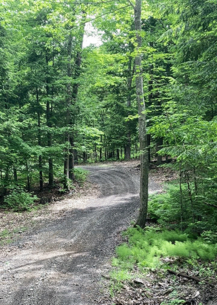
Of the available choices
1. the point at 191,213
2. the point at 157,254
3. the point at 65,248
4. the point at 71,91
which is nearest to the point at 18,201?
the point at 65,248

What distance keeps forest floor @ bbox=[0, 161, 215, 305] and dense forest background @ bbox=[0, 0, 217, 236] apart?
7.76 feet

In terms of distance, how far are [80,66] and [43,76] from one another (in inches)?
189

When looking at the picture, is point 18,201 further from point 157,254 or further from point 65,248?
point 157,254

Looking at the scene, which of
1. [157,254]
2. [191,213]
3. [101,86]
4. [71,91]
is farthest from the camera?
[71,91]

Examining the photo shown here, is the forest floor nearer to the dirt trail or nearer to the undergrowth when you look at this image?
the dirt trail

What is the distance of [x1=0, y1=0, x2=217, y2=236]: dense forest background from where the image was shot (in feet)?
23.8

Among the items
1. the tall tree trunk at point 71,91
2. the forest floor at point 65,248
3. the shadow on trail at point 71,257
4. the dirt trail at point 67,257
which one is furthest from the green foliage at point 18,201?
the tall tree trunk at point 71,91

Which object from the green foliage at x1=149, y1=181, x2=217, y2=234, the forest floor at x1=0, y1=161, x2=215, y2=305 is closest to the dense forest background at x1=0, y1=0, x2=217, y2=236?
the green foliage at x1=149, y1=181, x2=217, y2=234

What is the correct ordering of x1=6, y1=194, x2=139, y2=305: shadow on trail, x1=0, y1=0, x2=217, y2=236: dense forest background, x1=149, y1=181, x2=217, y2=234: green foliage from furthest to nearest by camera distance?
x1=149, y1=181, x2=217, y2=234: green foliage → x1=0, y1=0, x2=217, y2=236: dense forest background → x1=6, y1=194, x2=139, y2=305: shadow on trail

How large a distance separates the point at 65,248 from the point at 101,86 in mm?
8097

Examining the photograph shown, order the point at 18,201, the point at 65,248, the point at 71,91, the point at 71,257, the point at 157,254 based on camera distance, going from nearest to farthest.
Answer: the point at 157,254 < the point at 71,257 < the point at 65,248 < the point at 18,201 < the point at 71,91

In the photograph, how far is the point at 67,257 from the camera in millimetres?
7168

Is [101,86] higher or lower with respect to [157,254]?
higher

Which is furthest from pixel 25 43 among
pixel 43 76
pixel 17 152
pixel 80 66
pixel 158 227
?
pixel 158 227
